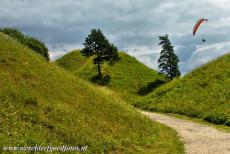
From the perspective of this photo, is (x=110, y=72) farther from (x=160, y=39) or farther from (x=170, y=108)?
(x=170, y=108)

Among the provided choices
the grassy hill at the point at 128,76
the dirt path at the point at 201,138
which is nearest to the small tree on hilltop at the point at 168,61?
the grassy hill at the point at 128,76

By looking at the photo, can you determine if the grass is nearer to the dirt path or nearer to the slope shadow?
the dirt path

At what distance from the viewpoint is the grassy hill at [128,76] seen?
267 feet

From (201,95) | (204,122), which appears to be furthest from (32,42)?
(204,122)

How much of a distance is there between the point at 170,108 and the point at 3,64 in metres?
26.5

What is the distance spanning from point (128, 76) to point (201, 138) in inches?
2320

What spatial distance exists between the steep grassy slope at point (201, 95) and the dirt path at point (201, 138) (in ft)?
13.5

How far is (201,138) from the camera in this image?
2895cm

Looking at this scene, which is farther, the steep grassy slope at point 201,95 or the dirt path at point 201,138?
the steep grassy slope at point 201,95

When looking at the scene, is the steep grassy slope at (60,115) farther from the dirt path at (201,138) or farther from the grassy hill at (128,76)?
the grassy hill at (128,76)

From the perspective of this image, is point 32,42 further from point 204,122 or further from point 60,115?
point 60,115

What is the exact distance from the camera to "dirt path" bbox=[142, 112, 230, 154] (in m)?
24.5

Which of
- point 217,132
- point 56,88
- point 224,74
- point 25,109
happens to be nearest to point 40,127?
point 25,109

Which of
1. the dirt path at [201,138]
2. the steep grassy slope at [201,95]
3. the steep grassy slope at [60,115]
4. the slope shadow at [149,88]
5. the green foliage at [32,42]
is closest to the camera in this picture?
the steep grassy slope at [60,115]
